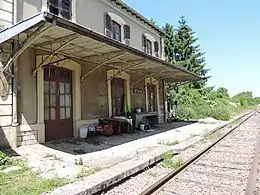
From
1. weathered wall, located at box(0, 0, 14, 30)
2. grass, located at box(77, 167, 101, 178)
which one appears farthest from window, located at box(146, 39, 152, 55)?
grass, located at box(77, 167, 101, 178)

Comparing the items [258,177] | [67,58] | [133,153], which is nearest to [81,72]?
[67,58]

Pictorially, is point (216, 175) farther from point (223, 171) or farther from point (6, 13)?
point (6, 13)

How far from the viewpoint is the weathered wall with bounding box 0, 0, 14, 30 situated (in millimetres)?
6805

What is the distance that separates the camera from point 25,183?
14.1 feet

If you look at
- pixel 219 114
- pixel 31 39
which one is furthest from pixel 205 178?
pixel 219 114

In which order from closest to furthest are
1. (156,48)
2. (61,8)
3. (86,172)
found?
1. (86,172)
2. (61,8)
3. (156,48)

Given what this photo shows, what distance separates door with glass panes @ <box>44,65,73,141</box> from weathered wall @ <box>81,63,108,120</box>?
0.62 metres

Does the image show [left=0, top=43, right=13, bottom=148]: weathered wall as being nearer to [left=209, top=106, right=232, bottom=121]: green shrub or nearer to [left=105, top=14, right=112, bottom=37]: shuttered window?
[left=105, top=14, right=112, bottom=37]: shuttered window

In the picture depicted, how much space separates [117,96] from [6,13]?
252 inches

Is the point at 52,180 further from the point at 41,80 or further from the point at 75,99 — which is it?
the point at 75,99

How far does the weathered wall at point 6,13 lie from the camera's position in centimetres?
680

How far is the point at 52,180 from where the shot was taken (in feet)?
14.4

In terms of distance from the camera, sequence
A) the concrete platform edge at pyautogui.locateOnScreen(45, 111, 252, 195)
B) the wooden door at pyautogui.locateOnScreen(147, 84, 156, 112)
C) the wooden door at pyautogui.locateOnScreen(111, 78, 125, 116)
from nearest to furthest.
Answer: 1. the concrete platform edge at pyautogui.locateOnScreen(45, 111, 252, 195)
2. the wooden door at pyautogui.locateOnScreen(111, 78, 125, 116)
3. the wooden door at pyautogui.locateOnScreen(147, 84, 156, 112)

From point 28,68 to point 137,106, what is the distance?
24.5 feet
